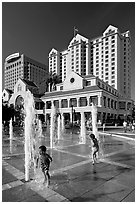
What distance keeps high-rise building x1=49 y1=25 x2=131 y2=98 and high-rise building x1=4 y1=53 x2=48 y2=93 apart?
37.0 meters

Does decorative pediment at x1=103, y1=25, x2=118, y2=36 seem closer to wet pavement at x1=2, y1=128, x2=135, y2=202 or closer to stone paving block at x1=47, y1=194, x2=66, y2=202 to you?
wet pavement at x1=2, y1=128, x2=135, y2=202

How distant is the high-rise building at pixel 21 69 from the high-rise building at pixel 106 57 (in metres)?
37.0

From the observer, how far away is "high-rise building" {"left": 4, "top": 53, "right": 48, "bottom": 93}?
12812cm

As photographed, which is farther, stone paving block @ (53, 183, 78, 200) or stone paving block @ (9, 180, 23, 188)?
stone paving block @ (9, 180, 23, 188)

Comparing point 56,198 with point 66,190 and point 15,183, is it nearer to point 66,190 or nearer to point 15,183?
point 66,190

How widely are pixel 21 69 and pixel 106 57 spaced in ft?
230

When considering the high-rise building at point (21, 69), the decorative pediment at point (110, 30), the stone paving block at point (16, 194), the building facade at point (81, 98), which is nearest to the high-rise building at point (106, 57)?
the decorative pediment at point (110, 30)

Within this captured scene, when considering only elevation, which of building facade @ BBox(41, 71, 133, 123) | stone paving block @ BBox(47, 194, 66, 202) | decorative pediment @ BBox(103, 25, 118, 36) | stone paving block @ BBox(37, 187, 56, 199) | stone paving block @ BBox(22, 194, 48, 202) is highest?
decorative pediment @ BBox(103, 25, 118, 36)

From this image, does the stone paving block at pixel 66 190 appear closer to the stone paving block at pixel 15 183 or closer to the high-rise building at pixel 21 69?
the stone paving block at pixel 15 183

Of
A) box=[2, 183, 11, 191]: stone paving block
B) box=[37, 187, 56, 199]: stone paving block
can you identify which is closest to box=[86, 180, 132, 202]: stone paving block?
box=[37, 187, 56, 199]: stone paving block

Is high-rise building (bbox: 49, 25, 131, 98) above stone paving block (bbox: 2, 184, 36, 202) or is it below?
above

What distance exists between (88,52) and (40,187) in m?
95.4

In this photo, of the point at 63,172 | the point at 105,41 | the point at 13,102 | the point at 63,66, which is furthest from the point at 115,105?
the point at 63,66

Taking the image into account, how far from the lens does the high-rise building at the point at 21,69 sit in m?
128
